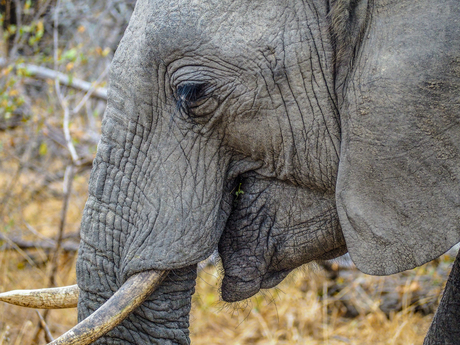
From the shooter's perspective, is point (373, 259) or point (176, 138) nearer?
point (373, 259)

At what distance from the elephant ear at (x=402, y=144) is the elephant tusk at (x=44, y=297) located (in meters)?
0.94

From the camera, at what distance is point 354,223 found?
1.53 m

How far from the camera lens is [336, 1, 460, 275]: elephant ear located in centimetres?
133

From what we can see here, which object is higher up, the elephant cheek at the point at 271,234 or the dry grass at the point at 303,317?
the elephant cheek at the point at 271,234

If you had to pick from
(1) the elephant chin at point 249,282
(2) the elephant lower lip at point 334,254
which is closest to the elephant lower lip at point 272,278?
(1) the elephant chin at point 249,282

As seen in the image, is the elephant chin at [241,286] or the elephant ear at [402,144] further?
the elephant chin at [241,286]

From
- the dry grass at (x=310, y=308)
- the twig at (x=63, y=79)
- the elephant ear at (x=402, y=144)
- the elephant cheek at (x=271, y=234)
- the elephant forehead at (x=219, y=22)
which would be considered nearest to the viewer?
the elephant ear at (x=402, y=144)

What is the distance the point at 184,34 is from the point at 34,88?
13.8 ft

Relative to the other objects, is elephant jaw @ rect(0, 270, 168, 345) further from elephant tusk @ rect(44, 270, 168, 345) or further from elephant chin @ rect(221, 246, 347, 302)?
elephant chin @ rect(221, 246, 347, 302)

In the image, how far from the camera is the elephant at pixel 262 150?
1.39 metres

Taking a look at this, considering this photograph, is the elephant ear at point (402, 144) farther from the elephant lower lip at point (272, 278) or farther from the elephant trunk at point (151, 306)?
the elephant trunk at point (151, 306)

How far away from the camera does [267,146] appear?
5.33ft

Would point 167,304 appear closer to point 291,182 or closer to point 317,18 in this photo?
point 291,182

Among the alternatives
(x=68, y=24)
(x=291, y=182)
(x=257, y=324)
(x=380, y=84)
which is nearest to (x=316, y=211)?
(x=291, y=182)
